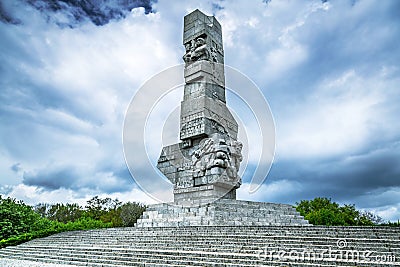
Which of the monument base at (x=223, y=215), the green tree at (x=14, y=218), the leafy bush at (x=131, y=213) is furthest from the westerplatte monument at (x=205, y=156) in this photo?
the leafy bush at (x=131, y=213)

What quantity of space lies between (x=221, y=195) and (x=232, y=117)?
14.8 ft

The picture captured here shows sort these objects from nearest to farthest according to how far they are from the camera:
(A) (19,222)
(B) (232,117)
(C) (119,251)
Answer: (C) (119,251) < (B) (232,117) < (A) (19,222)

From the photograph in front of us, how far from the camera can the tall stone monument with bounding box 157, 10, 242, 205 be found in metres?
12.9

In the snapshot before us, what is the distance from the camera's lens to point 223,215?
1042 centimetres

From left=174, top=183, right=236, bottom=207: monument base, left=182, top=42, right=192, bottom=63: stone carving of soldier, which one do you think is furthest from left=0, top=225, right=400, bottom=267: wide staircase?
left=182, top=42, right=192, bottom=63: stone carving of soldier

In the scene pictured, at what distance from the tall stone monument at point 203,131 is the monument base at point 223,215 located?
101 centimetres

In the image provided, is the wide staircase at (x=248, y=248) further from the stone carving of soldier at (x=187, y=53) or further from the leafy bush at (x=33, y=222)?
the stone carving of soldier at (x=187, y=53)

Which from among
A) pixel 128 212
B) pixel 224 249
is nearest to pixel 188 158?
pixel 224 249

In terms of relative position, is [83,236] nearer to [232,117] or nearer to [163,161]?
[163,161]

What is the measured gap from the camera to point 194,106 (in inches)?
580

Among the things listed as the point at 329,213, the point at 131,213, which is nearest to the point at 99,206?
the point at 131,213

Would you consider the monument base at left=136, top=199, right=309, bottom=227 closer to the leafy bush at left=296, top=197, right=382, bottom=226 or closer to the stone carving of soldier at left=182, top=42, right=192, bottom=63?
the leafy bush at left=296, top=197, right=382, bottom=226

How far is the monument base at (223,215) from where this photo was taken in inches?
410

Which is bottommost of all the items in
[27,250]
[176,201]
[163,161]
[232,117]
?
[27,250]
